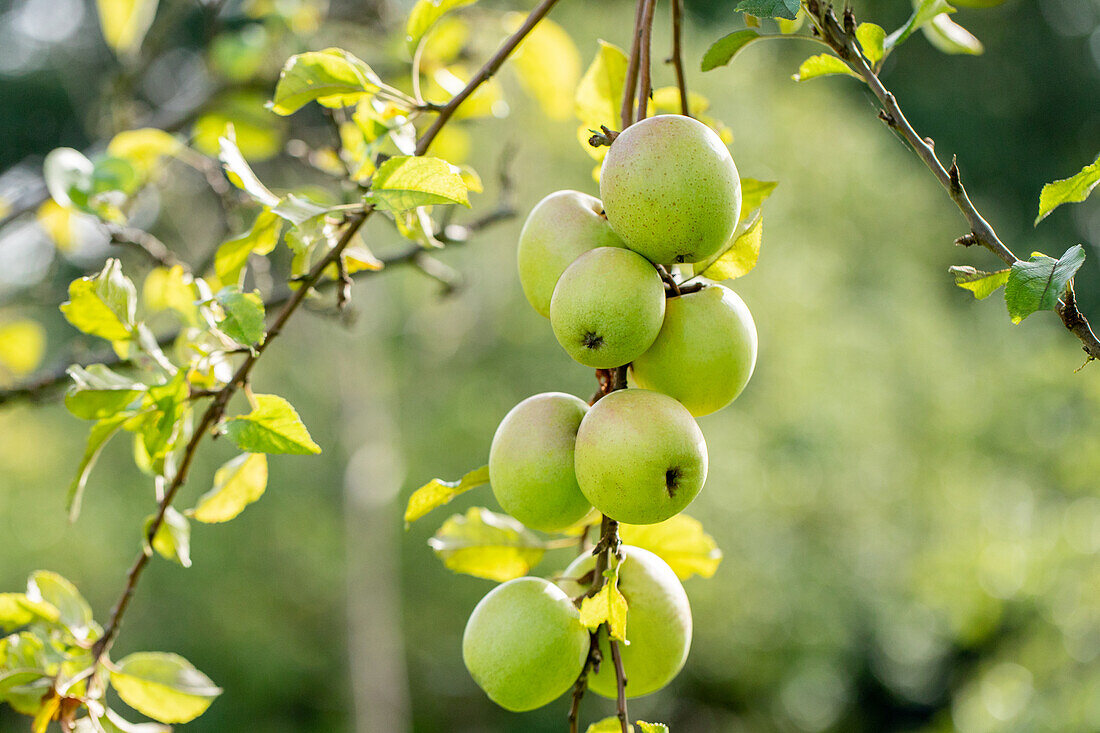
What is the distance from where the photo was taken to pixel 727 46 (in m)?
0.38

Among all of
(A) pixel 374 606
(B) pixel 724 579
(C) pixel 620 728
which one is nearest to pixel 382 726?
(A) pixel 374 606

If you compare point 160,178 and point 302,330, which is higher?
point 160,178

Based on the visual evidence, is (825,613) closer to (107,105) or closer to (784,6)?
(107,105)

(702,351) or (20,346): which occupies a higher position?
(702,351)

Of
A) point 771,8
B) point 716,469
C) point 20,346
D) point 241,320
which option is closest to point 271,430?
point 241,320

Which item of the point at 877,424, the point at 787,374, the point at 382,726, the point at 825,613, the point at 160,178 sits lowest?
the point at 382,726

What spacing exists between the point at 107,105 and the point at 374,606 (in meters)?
1.82

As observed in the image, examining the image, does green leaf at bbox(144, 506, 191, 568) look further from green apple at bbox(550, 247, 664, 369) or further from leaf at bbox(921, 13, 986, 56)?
leaf at bbox(921, 13, 986, 56)

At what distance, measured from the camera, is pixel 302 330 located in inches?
119

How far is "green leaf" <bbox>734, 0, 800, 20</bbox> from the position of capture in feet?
1.02

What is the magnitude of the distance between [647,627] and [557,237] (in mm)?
171

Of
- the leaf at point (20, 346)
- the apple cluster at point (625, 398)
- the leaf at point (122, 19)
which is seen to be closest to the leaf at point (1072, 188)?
the apple cluster at point (625, 398)

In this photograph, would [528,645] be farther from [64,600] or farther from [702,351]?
[64,600]

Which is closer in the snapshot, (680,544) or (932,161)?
(932,161)
